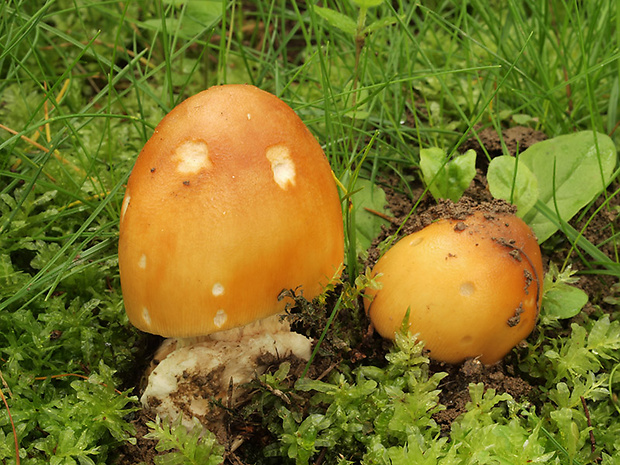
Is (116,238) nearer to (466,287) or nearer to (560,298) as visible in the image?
(466,287)

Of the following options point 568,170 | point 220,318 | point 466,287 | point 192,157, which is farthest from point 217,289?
point 568,170

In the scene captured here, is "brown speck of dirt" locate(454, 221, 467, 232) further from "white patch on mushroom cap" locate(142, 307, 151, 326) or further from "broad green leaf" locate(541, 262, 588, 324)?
"white patch on mushroom cap" locate(142, 307, 151, 326)

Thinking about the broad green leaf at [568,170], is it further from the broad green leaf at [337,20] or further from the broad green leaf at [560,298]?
the broad green leaf at [337,20]

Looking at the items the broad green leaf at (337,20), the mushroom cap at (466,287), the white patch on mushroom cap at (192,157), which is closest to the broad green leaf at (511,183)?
the mushroom cap at (466,287)

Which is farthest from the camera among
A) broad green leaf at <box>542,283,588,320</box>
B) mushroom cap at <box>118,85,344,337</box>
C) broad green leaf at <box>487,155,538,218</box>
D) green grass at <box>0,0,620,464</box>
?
broad green leaf at <box>487,155,538,218</box>

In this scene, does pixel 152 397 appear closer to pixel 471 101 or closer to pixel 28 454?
pixel 28 454

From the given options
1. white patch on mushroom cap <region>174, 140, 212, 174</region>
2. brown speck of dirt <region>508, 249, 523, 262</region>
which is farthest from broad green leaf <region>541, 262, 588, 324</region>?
white patch on mushroom cap <region>174, 140, 212, 174</region>
